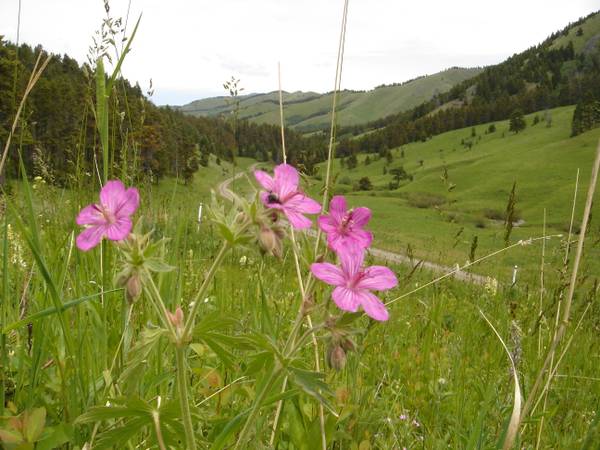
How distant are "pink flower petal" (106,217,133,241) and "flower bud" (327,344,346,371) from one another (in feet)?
2.17

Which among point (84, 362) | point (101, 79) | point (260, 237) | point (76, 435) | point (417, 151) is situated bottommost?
point (417, 151)

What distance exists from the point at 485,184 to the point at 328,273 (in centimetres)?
8919

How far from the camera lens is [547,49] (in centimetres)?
17062

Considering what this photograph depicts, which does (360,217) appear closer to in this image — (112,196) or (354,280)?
(354,280)

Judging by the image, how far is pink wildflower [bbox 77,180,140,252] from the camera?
1360 millimetres

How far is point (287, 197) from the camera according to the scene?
148cm

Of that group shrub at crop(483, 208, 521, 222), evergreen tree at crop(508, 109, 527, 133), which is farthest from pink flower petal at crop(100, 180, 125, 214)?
evergreen tree at crop(508, 109, 527, 133)

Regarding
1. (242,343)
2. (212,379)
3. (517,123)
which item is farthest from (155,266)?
(517,123)

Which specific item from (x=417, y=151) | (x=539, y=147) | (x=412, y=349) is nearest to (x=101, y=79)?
(x=412, y=349)

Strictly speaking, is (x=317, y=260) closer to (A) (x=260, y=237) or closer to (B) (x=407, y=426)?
(A) (x=260, y=237)

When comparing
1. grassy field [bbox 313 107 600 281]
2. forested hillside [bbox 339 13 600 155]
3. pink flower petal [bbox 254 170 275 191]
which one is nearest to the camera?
pink flower petal [bbox 254 170 275 191]

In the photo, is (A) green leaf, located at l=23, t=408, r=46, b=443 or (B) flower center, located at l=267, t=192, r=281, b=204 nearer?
(B) flower center, located at l=267, t=192, r=281, b=204

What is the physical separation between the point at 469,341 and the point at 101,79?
3800mm

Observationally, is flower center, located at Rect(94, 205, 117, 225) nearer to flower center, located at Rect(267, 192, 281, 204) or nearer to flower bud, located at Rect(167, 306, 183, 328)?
flower bud, located at Rect(167, 306, 183, 328)
